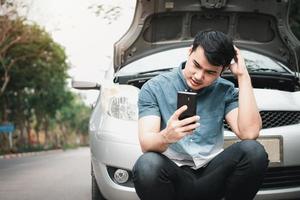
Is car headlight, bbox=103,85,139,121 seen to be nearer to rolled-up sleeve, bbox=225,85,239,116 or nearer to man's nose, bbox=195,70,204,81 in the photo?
rolled-up sleeve, bbox=225,85,239,116

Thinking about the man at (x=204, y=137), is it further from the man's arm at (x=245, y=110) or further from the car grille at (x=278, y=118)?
the car grille at (x=278, y=118)

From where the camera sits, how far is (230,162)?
2771mm

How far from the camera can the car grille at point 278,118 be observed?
3.83 meters

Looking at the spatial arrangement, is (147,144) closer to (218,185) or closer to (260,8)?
(218,185)

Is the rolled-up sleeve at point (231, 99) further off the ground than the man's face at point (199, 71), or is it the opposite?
the man's face at point (199, 71)

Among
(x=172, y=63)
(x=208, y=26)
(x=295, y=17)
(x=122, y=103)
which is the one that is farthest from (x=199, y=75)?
(x=295, y=17)

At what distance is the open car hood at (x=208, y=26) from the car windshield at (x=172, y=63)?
0.45 ft

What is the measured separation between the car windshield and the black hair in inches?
75.2

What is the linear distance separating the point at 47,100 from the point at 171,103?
108 ft

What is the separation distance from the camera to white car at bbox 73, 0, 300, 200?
3678mm

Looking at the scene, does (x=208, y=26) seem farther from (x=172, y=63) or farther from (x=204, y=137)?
(x=204, y=137)

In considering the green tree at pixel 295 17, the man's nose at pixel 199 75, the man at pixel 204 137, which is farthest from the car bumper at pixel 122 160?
the green tree at pixel 295 17

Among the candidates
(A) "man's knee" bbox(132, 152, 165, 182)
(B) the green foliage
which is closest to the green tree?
(A) "man's knee" bbox(132, 152, 165, 182)

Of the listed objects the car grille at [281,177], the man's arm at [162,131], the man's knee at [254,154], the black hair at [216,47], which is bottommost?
the car grille at [281,177]
